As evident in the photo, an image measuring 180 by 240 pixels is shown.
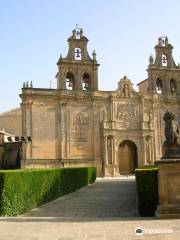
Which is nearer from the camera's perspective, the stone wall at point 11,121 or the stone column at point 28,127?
the stone column at point 28,127

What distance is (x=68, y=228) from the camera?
9.73 meters

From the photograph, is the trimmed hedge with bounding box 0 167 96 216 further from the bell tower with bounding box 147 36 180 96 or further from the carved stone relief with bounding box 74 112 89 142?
the bell tower with bounding box 147 36 180 96

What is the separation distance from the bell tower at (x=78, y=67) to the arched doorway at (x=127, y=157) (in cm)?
747

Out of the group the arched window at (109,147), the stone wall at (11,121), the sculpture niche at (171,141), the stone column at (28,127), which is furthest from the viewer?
the stone wall at (11,121)

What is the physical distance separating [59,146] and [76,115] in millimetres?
3688

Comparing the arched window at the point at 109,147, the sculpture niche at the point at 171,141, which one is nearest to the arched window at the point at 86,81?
the arched window at the point at 109,147

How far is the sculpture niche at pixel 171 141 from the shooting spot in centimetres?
1194

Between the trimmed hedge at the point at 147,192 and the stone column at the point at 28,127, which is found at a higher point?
the stone column at the point at 28,127

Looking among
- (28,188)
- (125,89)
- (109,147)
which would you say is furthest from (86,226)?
(125,89)

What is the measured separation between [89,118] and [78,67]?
5542 mm

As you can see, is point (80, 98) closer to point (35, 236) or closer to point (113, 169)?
point (113, 169)

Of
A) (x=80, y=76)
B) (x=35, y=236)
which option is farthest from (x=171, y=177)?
(x=80, y=76)

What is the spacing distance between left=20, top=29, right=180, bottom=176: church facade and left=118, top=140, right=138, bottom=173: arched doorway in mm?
134

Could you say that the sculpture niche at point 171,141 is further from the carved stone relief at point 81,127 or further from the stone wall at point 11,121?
the stone wall at point 11,121
